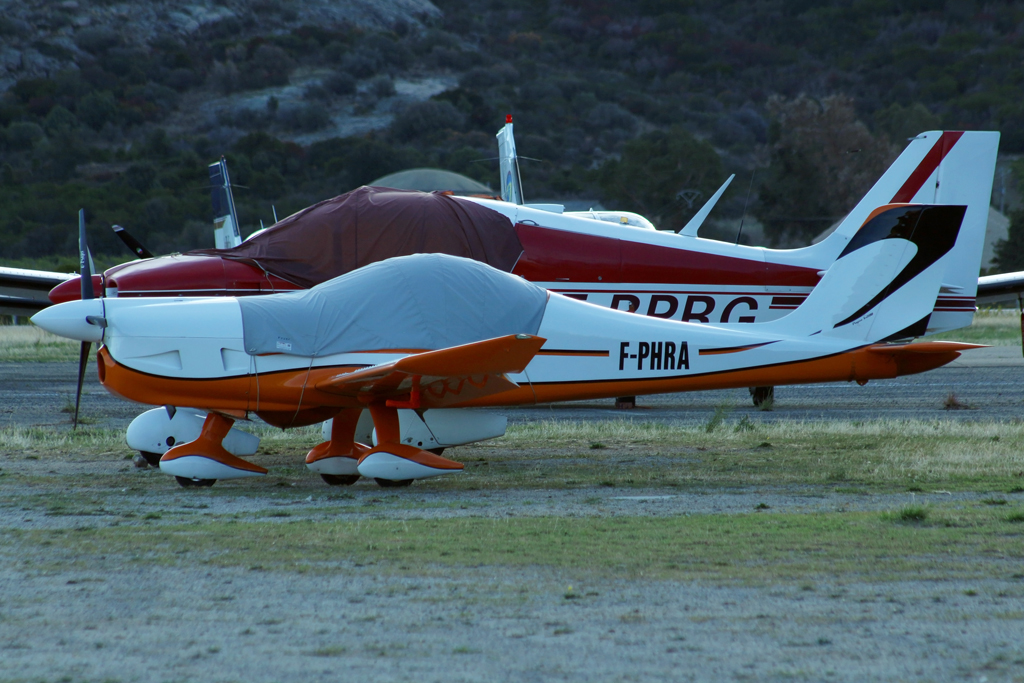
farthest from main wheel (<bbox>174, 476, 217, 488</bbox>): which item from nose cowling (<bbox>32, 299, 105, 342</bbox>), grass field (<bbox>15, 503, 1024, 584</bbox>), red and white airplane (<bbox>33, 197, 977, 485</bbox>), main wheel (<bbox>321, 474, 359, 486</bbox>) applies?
grass field (<bbox>15, 503, 1024, 584</bbox>)

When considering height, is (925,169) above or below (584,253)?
above

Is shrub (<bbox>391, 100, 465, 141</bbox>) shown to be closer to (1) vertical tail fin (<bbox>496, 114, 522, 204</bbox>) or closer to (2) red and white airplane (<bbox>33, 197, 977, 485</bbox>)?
(1) vertical tail fin (<bbox>496, 114, 522, 204</bbox>)

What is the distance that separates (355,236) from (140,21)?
268ft

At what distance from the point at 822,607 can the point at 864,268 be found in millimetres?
5103

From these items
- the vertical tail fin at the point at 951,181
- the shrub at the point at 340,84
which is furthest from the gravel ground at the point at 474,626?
the shrub at the point at 340,84

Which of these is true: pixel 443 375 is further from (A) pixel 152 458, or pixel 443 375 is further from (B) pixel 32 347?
(B) pixel 32 347

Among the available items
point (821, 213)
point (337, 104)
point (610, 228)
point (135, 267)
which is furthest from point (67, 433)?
point (337, 104)

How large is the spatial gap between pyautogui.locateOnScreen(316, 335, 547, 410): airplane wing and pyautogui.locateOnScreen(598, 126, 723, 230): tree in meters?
44.4

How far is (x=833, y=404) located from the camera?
13859 mm

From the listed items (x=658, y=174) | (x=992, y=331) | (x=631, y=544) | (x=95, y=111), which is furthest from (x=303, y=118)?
(x=631, y=544)

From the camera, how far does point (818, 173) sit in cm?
5372

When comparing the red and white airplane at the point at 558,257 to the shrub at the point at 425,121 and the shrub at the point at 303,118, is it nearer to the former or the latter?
the shrub at the point at 425,121

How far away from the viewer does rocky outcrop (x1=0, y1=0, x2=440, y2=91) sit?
75750 millimetres

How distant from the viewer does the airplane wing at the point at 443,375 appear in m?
6.69
